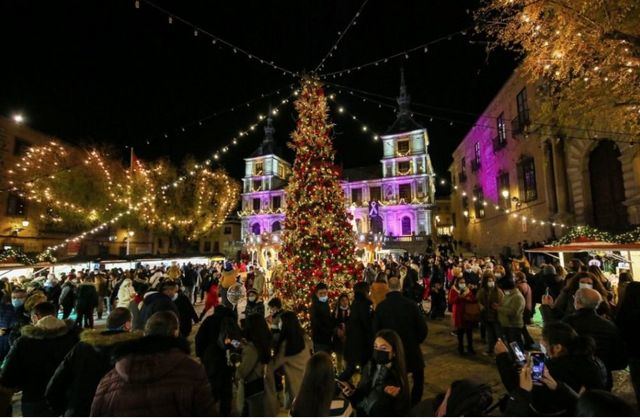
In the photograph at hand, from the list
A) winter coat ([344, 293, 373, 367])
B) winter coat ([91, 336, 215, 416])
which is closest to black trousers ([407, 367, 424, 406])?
winter coat ([344, 293, 373, 367])

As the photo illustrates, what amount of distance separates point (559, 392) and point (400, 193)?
151 feet

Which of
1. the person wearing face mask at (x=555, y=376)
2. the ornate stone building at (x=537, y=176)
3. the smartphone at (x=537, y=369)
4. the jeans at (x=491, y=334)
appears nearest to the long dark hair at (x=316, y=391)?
the person wearing face mask at (x=555, y=376)

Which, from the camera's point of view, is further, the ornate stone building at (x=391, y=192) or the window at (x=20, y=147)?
the ornate stone building at (x=391, y=192)

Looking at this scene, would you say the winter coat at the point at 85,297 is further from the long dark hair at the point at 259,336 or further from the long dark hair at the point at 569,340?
the long dark hair at the point at 569,340

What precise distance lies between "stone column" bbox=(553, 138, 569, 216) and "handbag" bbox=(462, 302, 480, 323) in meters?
12.6

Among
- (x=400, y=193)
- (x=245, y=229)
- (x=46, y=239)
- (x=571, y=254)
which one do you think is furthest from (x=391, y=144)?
(x=46, y=239)

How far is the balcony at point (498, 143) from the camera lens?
74.0 feet

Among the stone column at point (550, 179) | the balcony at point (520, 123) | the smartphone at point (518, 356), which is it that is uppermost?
the balcony at point (520, 123)

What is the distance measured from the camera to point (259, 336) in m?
3.83

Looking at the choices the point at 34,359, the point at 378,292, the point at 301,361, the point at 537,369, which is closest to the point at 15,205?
the point at 34,359

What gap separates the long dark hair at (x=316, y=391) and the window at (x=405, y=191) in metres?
45.1

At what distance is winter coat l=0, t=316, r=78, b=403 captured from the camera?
3.15 meters

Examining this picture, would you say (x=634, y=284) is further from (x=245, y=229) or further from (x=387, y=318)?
(x=245, y=229)

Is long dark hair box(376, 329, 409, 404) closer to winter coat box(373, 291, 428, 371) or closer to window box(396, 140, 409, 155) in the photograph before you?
winter coat box(373, 291, 428, 371)
